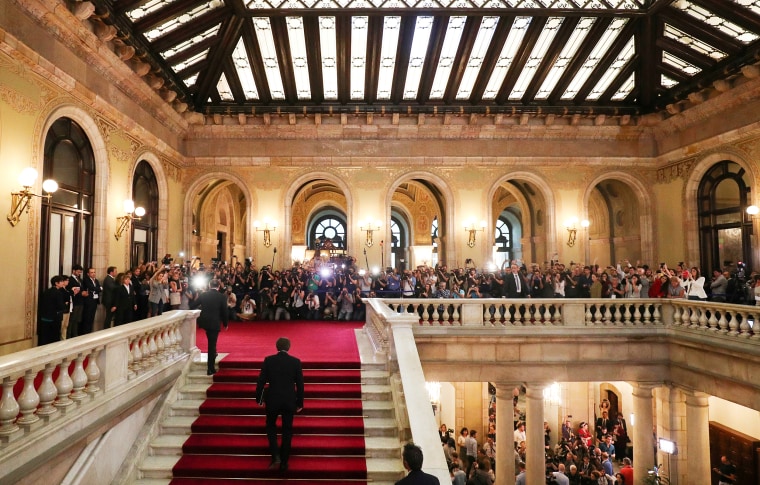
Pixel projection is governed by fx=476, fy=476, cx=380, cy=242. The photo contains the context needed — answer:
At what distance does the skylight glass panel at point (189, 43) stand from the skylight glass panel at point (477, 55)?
23.9 ft

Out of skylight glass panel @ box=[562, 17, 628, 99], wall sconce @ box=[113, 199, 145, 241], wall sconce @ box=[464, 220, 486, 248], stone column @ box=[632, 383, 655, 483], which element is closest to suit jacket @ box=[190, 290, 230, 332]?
wall sconce @ box=[113, 199, 145, 241]

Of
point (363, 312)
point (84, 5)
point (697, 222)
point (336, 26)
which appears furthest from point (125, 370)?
point (697, 222)

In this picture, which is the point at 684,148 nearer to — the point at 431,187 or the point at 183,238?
the point at 431,187

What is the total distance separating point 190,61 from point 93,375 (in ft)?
36.0

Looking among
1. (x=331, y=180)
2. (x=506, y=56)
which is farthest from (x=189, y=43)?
(x=506, y=56)

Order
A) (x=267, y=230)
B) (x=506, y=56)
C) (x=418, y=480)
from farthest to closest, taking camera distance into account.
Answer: (x=267, y=230), (x=506, y=56), (x=418, y=480)

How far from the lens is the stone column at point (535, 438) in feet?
35.1

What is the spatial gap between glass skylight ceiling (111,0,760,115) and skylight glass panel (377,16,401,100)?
32mm

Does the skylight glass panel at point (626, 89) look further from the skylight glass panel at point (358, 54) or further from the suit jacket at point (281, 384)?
the suit jacket at point (281, 384)

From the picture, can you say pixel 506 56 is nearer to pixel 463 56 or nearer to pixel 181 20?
pixel 463 56

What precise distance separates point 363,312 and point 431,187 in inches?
295

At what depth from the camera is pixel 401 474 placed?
5.70 m

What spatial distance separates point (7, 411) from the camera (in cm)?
402

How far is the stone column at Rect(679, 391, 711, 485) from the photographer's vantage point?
1045 cm
